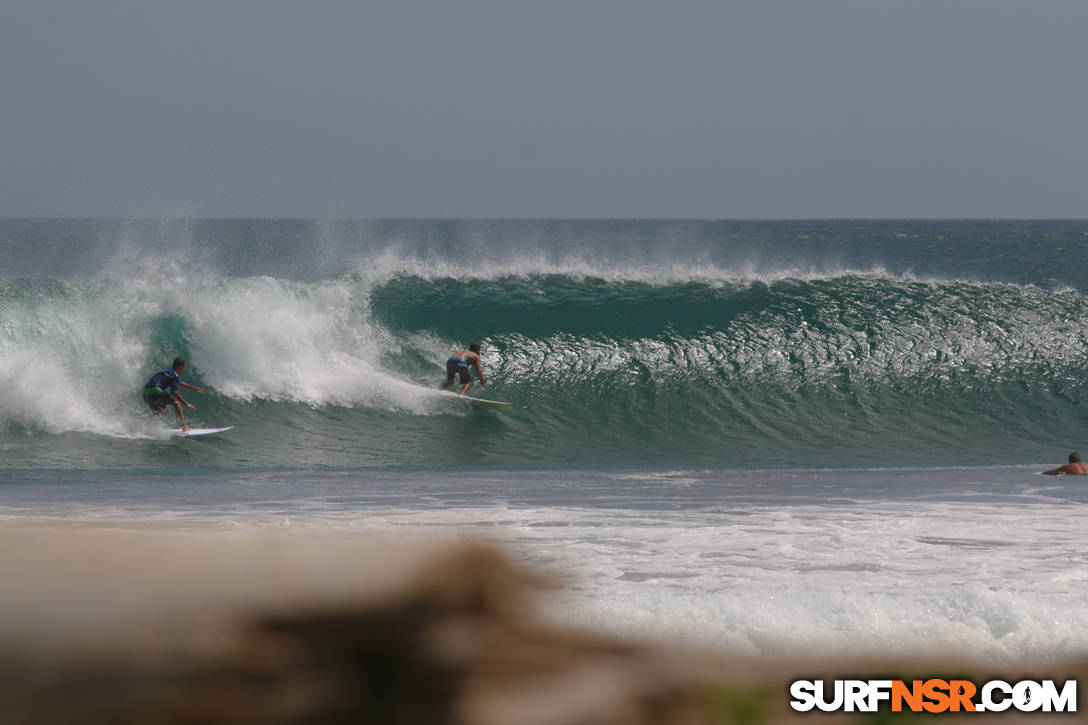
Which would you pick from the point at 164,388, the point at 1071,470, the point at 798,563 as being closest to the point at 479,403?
the point at 164,388

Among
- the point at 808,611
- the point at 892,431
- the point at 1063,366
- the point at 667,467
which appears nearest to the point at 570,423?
the point at 667,467

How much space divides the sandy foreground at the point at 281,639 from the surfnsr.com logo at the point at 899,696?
0.48 metres

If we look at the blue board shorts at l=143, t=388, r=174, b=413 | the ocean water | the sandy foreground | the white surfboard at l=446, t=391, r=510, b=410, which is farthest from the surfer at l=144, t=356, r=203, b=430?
the sandy foreground

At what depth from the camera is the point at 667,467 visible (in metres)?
14.0

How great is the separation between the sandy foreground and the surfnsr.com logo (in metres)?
0.48

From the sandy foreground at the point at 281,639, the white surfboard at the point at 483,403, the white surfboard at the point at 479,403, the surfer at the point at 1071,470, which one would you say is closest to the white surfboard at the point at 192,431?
the white surfboard at the point at 479,403

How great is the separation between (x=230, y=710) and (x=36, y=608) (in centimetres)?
18

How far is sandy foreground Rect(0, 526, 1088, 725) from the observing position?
91 cm

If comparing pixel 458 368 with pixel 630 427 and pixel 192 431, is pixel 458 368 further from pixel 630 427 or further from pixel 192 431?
pixel 192 431

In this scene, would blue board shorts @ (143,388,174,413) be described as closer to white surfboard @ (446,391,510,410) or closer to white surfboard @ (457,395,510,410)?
white surfboard @ (446,391,510,410)

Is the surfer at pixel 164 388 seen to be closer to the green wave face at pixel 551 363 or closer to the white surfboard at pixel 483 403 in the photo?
the green wave face at pixel 551 363

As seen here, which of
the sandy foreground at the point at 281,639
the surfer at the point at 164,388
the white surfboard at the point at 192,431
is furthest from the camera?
the surfer at the point at 164,388

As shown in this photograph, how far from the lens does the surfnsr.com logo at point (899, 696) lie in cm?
135

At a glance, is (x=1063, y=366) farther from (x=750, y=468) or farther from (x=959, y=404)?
(x=750, y=468)
